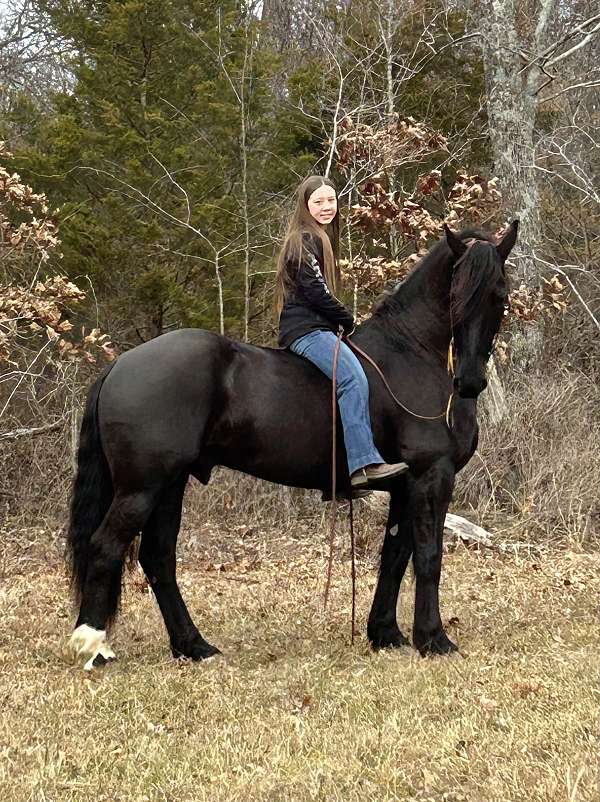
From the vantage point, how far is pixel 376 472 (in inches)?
211

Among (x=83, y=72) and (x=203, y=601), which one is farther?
(x=83, y=72)

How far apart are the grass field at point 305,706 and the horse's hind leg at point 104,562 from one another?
0.20 meters

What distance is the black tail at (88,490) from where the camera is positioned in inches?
209

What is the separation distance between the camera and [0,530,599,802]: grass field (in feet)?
11.3

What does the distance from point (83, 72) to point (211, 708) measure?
916 cm

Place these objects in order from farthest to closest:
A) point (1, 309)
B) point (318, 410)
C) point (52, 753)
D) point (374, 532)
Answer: point (374, 532) → point (1, 309) → point (318, 410) → point (52, 753)

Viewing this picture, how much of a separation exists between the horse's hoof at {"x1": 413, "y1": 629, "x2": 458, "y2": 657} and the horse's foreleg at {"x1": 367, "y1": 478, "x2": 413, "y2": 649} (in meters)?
0.30

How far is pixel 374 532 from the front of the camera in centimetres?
1012

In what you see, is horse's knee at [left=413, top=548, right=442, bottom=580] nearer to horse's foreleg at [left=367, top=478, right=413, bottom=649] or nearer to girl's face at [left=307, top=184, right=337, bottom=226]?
horse's foreleg at [left=367, top=478, right=413, bottom=649]

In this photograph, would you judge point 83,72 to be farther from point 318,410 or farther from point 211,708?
point 211,708

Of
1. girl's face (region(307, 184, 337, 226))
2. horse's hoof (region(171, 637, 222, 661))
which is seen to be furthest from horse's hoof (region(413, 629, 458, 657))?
girl's face (region(307, 184, 337, 226))

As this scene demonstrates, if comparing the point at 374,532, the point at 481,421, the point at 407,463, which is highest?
the point at 407,463

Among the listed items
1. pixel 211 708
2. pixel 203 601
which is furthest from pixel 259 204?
pixel 211 708

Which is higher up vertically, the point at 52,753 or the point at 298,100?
the point at 298,100
